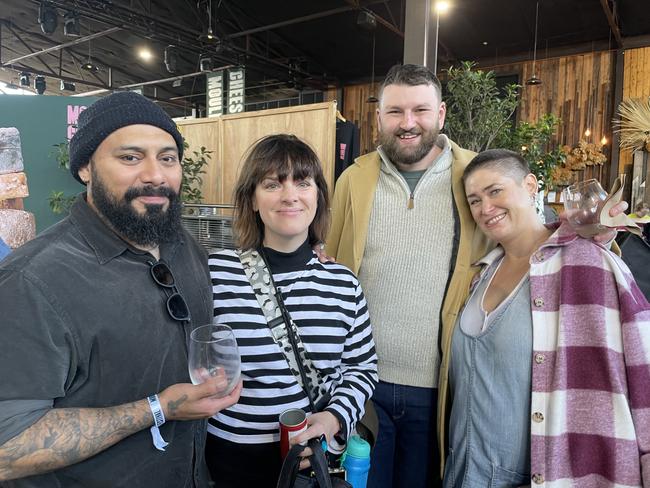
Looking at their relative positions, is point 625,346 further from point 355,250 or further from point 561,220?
point 355,250

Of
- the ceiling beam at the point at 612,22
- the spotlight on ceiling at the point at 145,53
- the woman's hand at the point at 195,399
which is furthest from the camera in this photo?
the spotlight on ceiling at the point at 145,53

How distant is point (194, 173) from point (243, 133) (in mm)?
715

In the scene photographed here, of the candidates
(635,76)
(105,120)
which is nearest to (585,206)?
(105,120)

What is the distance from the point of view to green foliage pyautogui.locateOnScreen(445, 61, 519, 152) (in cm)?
369

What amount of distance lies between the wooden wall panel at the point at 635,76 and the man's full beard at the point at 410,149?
7278mm

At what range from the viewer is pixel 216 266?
54.3 inches

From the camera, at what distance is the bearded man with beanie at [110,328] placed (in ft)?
2.99

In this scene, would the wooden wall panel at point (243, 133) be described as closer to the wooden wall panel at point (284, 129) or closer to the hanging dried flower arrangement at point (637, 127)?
the wooden wall panel at point (284, 129)

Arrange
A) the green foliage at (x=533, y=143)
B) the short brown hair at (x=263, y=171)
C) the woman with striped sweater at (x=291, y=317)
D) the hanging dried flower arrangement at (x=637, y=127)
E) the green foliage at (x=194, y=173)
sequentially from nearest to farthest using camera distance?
1. the woman with striped sweater at (x=291, y=317)
2. the short brown hair at (x=263, y=171)
3. the green foliage at (x=533, y=143)
4. the green foliage at (x=194, y=173)
5. the hanging dried flower arrangement at (x=637, y=127)

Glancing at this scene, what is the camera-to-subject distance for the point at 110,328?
1044 millimetres

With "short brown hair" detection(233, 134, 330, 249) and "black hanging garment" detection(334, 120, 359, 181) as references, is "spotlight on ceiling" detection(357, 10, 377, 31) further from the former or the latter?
"short brown hair" detection(233, 134, 330, 249)

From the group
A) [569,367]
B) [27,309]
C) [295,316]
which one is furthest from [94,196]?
[569,367]

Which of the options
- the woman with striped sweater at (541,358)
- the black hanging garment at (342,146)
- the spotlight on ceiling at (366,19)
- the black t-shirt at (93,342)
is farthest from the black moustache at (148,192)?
the spotlight on ceiling at (366,19)

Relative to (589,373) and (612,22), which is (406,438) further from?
(612,22)
